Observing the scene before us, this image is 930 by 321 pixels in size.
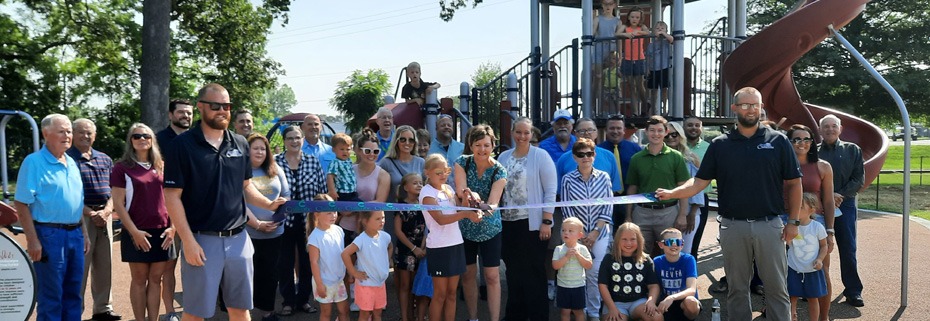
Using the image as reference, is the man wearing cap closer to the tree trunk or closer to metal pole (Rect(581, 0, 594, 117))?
metal pole (Rect(581, 0, 594, 117))

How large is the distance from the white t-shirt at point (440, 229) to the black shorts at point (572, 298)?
932mm

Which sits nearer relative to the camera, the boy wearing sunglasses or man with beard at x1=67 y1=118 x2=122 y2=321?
the boy wearing sunglasses

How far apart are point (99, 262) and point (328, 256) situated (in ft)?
7.61

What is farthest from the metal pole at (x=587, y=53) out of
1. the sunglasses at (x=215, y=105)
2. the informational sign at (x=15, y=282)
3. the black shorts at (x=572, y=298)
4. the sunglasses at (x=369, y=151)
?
the informational sign at (x=15, y=282)

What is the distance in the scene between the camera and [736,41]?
1092 cm

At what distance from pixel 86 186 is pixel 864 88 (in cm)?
2882

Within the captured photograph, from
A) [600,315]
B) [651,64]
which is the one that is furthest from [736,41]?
[600,315]

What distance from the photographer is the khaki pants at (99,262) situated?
6789 millimetres

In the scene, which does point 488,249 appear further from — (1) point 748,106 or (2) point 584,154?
(1) point 748,106

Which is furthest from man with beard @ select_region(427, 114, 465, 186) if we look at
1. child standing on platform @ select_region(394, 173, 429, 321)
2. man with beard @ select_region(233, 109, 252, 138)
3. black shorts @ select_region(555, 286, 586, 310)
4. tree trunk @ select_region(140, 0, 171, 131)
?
tree trunk @ select_region(140, 0, 171, 131)

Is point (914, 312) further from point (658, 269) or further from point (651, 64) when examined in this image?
point (651, 64)

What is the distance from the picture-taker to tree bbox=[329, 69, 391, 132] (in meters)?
36.1

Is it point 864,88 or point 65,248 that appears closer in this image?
point 65,248

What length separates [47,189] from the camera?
5812mm
